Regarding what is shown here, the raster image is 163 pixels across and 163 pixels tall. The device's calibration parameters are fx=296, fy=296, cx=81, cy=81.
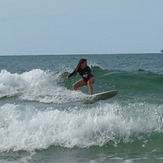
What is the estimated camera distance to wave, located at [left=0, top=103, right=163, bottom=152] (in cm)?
628

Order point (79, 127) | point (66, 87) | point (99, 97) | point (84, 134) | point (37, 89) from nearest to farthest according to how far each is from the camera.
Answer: point (84, 134) → point (79, 127) → point (99, 97) → point (37, 89) → point (66, 87)

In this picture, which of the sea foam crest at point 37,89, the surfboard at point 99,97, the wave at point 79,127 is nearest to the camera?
the wave at point 79,127

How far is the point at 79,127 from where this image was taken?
6.61m

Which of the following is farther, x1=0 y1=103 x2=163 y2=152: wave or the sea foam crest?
the sea foam crest

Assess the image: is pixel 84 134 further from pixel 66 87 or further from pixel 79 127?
pixel 66 87

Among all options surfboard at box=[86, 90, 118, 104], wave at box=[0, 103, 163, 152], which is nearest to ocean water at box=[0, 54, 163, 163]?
wave at box=[0, 103, 163, 152]

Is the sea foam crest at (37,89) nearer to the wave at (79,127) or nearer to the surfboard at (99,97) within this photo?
the surfboard at (99,97)

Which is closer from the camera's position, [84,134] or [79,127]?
[84,134]

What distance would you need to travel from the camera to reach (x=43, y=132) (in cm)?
650

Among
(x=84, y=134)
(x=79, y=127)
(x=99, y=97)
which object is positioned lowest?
(x=84, y=134)

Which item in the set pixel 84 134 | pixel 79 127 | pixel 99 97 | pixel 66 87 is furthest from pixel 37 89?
pixel 84 134

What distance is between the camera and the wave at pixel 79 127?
6281 millimetres

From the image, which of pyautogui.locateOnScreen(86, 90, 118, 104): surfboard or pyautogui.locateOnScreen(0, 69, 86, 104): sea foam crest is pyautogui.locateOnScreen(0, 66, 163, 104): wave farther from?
pyautogui.locateOnScreen(86, 90, 118, 104): surfboard

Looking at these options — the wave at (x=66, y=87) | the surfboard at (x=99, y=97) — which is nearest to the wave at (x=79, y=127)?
the surfboard at (x=99, y=97)
